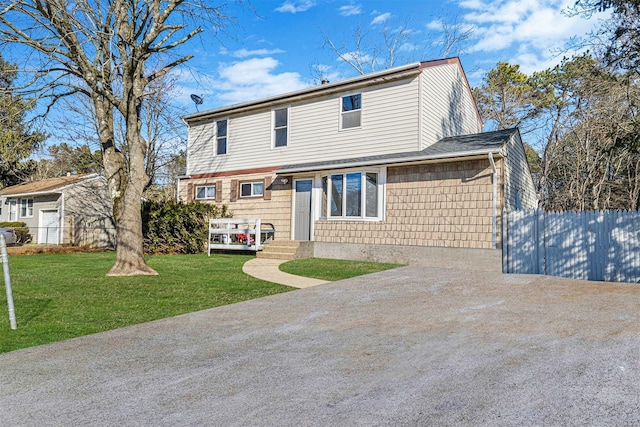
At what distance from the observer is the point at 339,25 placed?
26.2 meters

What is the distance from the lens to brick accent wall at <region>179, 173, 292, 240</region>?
15.0 meters

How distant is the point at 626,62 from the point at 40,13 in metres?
15.1

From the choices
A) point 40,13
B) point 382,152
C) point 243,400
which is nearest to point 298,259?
point 382,152

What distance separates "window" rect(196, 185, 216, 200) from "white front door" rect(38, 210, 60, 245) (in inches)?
425

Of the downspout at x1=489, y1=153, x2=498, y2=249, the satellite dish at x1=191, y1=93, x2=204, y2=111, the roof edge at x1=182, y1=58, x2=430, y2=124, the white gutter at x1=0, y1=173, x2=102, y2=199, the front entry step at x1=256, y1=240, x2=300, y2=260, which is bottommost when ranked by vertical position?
the front entry step at x1=256, y1=240, x2=300, y2=260

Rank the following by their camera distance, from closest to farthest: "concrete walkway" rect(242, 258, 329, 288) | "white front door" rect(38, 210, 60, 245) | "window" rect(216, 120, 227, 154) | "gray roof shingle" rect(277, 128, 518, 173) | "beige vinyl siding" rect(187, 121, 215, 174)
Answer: "concrete walkway" rect(242, 258, 329, 288) < "gray roof shingle" rect(277, 128, 518, 173) < "window" rect(216, 120, 227, 154) < "beige vinyl siding" rect(187, 121, 215, 174) < "white front door" rect(38, 210, 60, 245)

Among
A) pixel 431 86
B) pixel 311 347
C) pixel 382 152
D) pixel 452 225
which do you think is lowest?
pixel 311 347

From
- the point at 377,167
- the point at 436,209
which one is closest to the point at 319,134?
the point at 377,167

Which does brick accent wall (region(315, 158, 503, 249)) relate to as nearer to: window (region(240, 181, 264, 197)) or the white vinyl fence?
the white vinyl fence

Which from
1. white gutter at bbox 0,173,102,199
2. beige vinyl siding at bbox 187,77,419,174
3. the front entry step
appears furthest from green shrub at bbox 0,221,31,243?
the front entry step

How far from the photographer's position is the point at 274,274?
1000 centimetres

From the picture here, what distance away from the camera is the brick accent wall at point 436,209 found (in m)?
11.1

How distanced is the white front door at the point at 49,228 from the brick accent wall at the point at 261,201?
36.6 ft

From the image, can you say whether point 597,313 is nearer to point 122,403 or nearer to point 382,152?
point 122,403
